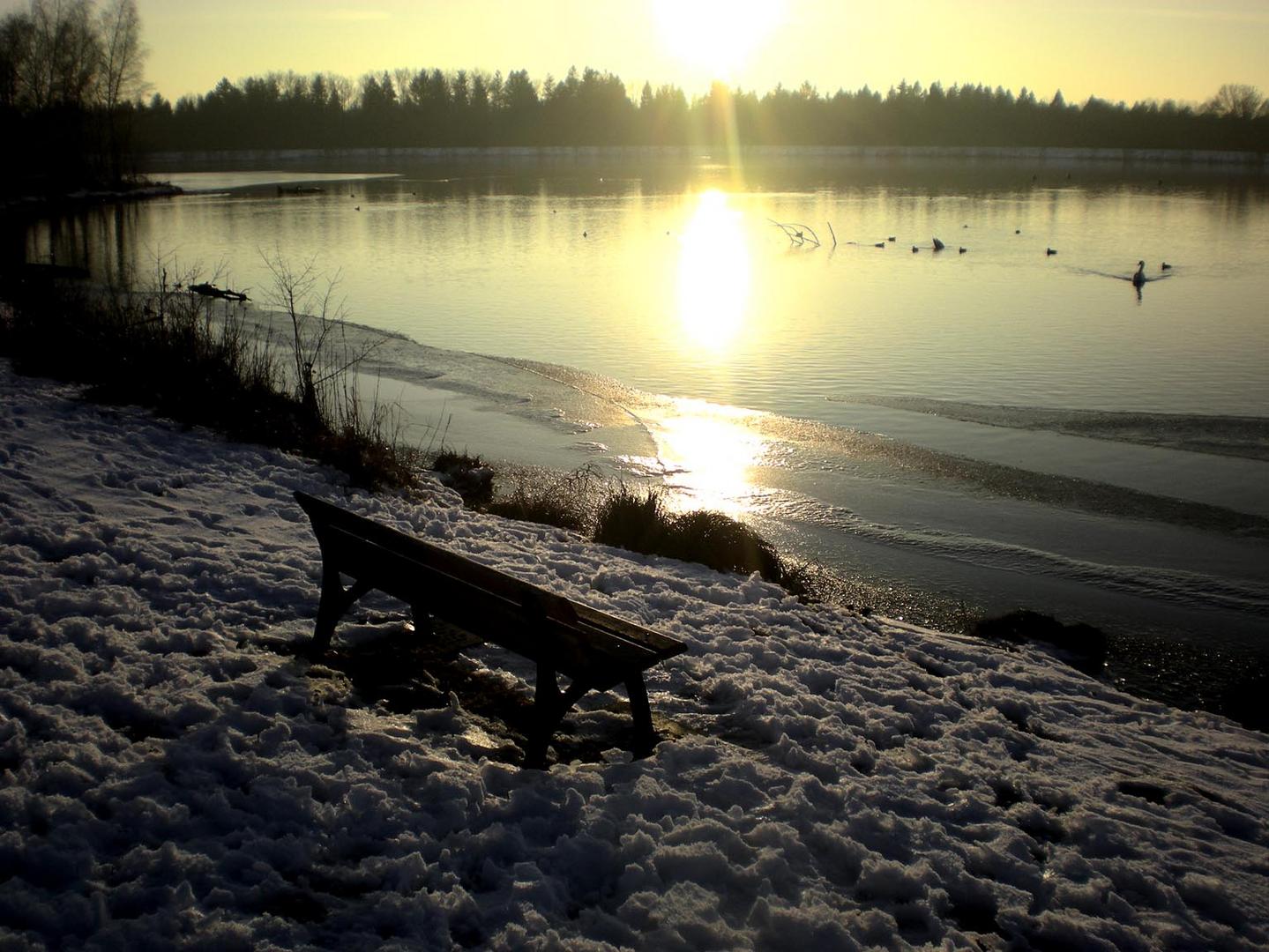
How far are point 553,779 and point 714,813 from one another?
2.41 feet

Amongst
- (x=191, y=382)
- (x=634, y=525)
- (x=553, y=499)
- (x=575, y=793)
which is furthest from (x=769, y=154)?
(x=575, y=793)

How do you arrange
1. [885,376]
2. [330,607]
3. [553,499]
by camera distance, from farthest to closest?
[885,376]
[553,499]
[330,607]

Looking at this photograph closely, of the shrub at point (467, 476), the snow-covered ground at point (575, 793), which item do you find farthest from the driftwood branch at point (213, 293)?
the snow-covered ground at point (575, 793)

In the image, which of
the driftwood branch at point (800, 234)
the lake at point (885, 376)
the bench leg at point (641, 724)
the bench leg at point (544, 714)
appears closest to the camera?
the bench leg at point (544, 714)

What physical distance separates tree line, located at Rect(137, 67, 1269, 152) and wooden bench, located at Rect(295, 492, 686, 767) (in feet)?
470

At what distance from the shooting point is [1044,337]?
2106 cm

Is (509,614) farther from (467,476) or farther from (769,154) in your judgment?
(769,154)

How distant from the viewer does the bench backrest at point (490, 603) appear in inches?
171

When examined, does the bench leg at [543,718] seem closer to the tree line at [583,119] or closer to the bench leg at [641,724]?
the bench leg at [641,724]

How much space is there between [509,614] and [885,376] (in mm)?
14302

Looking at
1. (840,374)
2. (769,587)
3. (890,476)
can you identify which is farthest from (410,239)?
(769,587)

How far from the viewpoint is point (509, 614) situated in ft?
14.9

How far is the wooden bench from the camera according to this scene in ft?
14.2

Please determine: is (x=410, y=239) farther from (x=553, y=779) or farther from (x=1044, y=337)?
(x=553, y=779)
